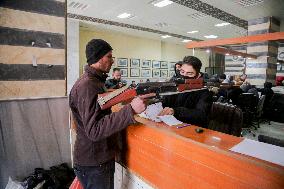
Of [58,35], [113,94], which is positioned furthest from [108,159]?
[58,35]

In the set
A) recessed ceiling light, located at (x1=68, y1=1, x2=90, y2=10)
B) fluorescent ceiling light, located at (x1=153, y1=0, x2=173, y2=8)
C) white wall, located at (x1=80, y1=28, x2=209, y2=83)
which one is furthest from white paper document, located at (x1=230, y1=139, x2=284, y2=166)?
white wall, located at (x1=80, y1=28, x2=209, y2=83)

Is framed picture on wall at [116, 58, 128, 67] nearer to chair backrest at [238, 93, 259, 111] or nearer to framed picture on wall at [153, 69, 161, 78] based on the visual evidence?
framed picture on wall at [153, 69, 161, 78]

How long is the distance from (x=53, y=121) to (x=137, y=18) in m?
7.04

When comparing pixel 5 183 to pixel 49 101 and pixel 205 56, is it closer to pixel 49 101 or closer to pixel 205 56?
pixel 49 101

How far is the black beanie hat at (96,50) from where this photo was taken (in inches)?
65.9

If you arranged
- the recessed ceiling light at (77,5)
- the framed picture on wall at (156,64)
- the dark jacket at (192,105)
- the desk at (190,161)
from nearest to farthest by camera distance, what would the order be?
1. the desk at (190,161)
2. the dark jacket at (192,105)
3. the recessed ceiling light at (77,5)
4. the framed picture on wall at (156,64)

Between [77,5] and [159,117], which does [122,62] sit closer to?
[77,5]

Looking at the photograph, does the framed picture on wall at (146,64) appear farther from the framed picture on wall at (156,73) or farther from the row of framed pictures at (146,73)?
the framed picture on wall at (156,73)

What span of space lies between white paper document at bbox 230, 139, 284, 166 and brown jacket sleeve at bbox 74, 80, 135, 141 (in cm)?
74

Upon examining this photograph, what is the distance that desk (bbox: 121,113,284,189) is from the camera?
1171mm

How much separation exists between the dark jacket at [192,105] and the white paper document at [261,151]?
917 mm

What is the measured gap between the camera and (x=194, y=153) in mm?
1479

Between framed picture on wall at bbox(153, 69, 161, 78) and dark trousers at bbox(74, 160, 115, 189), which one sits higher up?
framed picture on wall at bbox(153, 69, 161, 78)

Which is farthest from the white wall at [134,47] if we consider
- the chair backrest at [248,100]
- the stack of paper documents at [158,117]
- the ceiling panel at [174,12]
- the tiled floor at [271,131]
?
the stack of paper documents at [158,117]
